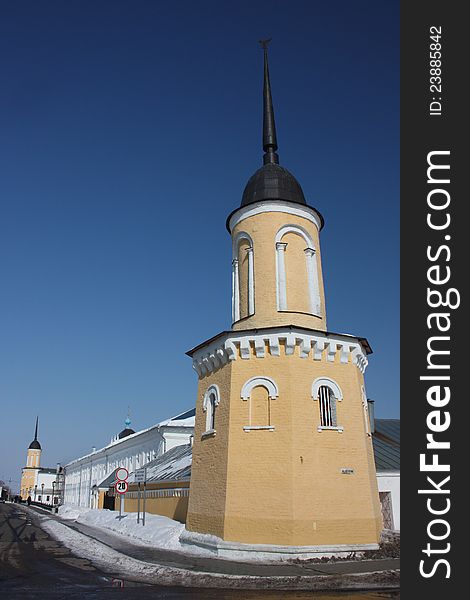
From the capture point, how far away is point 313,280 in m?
18.4

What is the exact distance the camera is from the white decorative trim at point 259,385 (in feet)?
51.6

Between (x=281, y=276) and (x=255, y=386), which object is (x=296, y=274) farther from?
(x=255, y=386)

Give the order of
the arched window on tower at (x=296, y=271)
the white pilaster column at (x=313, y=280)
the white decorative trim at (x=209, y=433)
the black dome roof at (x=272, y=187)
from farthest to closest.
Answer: the black dome roof at (x=272, y=187), the white pilaster column at (x=313, y=280), the arched window on tower at (x=296, y=271), the white decorative trim at (x=209, y=433)

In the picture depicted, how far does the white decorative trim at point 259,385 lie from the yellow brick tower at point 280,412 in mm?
32

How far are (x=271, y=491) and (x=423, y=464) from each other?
7275 mm

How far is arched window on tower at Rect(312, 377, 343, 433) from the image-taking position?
15797mm

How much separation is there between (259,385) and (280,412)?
111cm

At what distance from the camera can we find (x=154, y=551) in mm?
15469

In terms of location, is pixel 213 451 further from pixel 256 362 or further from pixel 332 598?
pixel 332 598

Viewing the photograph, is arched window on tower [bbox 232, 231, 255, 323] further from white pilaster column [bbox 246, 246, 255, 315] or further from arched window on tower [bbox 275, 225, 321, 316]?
arched window on tower [bbox 275, 225, 321, 316]


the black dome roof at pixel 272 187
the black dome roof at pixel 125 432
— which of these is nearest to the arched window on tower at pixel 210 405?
the black dome roof at pixel 272 187

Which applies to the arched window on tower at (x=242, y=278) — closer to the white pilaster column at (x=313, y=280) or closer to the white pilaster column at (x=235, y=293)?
the white pilaster column at (x=235, y=293)

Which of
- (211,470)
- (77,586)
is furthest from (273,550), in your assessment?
(77,586)

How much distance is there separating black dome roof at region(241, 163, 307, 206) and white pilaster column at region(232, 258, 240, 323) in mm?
2386
